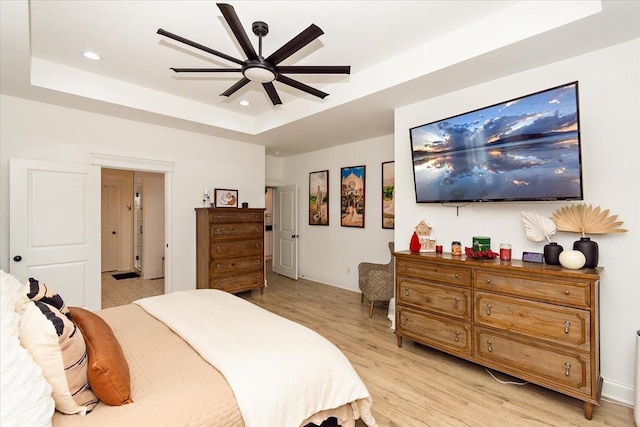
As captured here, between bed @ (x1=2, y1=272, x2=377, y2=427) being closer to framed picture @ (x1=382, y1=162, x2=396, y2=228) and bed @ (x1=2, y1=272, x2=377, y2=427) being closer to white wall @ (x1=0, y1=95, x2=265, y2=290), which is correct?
white wall @ (x1=0, y1=95, x2=265, y2=290)

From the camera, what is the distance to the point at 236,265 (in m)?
4.70

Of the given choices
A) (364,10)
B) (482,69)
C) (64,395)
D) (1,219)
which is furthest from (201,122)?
(64,395)

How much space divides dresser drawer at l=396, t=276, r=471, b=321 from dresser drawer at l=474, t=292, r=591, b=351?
98mm

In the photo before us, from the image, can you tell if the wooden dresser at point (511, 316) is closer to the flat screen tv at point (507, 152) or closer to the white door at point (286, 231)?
the flat screen tv at point (507, 152)

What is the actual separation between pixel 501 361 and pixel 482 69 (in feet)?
7.92

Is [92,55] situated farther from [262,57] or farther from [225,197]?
[225,197]

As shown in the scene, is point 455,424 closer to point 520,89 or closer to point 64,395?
point 64,395

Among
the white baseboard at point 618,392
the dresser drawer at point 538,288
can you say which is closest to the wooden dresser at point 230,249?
the dresser drawer at point 538,288

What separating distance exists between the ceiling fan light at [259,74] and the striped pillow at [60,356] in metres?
1.84

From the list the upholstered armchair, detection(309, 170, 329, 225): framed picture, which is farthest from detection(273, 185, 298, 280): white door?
the upholstered armchair

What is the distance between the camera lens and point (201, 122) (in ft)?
13.9

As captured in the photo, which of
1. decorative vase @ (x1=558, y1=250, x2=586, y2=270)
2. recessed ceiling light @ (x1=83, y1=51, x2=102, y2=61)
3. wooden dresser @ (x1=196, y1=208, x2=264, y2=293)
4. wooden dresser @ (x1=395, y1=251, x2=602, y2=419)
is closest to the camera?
wooden dresser @ (x1=395, y1=251, x2=602, y2=419)

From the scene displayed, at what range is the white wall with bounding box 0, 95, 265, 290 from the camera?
130 inches

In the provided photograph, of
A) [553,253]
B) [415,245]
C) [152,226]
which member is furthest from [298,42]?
[152,226]
